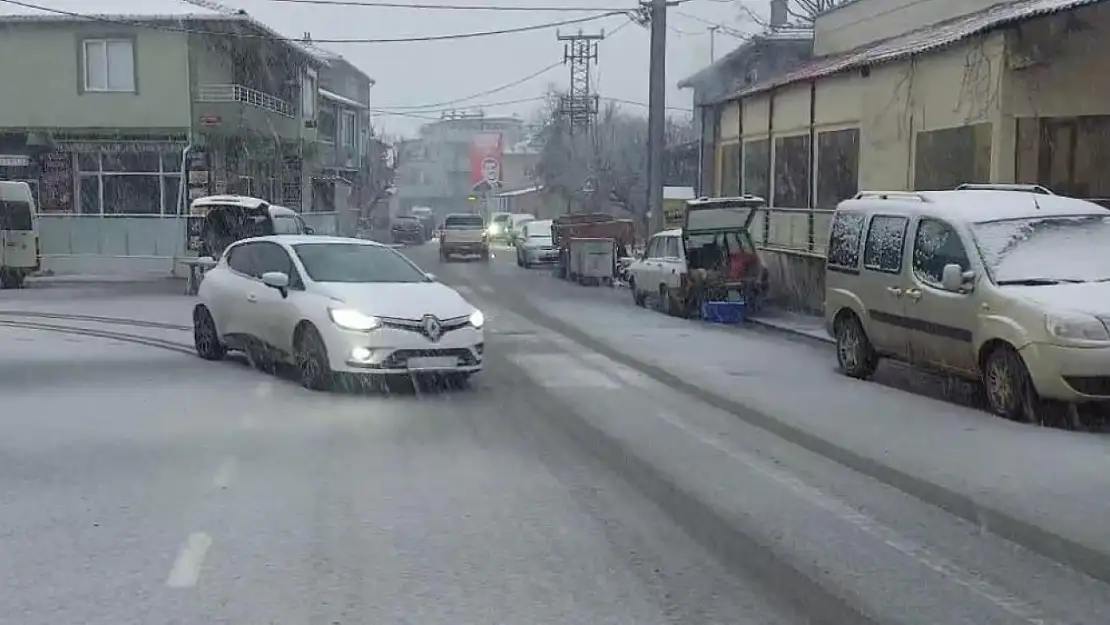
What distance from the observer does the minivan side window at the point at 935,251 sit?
1181cm

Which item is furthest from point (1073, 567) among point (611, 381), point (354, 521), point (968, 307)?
point (611, 381)

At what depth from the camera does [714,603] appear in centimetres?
562

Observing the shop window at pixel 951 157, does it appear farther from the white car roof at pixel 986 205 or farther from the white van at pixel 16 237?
the white van at pixel 16 237

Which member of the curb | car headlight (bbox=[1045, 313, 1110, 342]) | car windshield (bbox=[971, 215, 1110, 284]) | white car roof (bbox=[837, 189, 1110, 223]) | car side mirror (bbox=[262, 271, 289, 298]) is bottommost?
the curb

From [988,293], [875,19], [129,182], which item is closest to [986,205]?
[988,293]

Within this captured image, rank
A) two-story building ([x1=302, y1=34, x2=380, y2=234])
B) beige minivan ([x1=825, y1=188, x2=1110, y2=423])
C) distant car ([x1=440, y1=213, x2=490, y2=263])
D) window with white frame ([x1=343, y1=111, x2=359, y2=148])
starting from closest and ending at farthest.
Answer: beige minivan ([x1=825, y1=188, x2=1110, y2=423]), distant car ([x1=440, y1=213, x2=490, y2=263]), two-story building ([x1=302, y1=34, x2=380, y2=234]), window with white frame ([x1=343, y1=111, x2=359, y2=148])

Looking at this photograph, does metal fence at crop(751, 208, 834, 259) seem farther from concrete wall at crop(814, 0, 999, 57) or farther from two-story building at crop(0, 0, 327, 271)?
two-story building at crop(0, 0, 327, 271)

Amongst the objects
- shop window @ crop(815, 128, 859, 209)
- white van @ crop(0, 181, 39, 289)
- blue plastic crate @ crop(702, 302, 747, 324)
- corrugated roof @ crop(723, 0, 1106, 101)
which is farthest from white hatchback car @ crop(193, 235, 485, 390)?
white van @ crop(0, 181, 39, 289)

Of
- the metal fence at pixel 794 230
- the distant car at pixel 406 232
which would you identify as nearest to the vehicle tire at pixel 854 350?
the metal fence at pixel 794 230

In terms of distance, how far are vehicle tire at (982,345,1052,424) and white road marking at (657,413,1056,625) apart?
2864mm

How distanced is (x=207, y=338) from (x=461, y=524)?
28.0ft

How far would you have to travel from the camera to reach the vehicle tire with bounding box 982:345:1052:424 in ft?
34.8

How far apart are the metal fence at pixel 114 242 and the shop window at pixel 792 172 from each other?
1569cm

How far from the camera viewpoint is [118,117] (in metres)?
34.7
